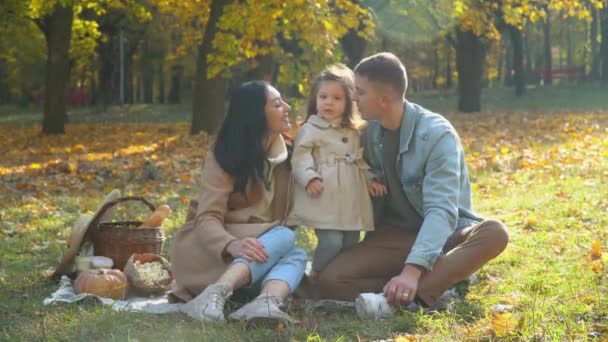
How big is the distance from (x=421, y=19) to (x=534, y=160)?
10159mm

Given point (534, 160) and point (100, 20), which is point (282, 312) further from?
point (100, 20)

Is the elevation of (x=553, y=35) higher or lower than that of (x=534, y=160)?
higher

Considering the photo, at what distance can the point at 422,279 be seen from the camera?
4758mm

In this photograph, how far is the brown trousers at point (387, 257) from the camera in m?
4.84

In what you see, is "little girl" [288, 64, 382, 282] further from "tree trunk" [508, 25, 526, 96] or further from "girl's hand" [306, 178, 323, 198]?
"tree trunk" [508, 25, 526, 96]

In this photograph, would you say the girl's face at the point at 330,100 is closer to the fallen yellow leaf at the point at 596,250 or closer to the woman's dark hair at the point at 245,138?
the woman's dark hair at the point at 245,138

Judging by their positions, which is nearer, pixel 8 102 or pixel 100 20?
pixel 100 20

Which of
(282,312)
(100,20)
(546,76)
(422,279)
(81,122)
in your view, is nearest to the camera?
(282,312)

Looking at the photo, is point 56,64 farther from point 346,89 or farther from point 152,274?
point 346,89

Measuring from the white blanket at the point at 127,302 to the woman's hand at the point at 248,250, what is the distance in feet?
1.55

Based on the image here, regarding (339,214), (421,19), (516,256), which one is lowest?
(516,256)

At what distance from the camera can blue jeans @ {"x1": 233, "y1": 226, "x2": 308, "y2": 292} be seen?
4.89 metres

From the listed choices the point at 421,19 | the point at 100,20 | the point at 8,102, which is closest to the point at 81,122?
the point at 100,20

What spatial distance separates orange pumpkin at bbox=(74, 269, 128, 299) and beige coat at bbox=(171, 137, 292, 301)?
1.28 feet
